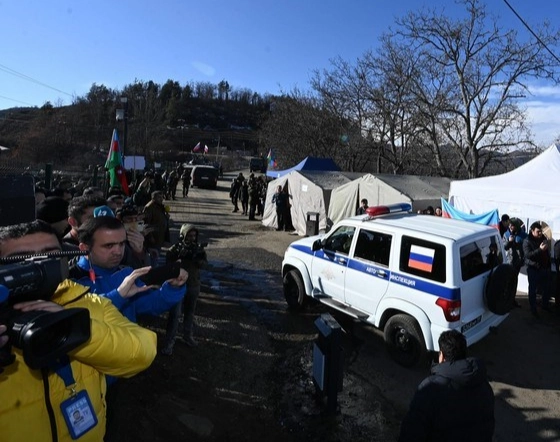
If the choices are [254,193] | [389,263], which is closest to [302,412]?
[389,263]

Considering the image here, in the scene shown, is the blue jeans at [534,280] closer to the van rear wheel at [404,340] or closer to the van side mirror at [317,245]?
the van rear wheel at [404,340]

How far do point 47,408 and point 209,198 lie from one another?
2440 centimetres

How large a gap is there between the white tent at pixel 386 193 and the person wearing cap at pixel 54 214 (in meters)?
9.31

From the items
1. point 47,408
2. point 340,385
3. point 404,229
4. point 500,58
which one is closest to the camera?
point 47,408

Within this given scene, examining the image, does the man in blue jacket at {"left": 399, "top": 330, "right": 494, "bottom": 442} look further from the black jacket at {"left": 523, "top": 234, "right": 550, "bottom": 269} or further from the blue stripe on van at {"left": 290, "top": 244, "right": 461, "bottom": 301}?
the black jacket at {"left": 523, "top": 234, "right": 550, "bottom": 269}

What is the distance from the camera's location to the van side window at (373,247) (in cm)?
563

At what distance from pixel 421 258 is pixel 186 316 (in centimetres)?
336

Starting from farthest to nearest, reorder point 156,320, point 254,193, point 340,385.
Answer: point 254,193, point 156,320, point 340,385

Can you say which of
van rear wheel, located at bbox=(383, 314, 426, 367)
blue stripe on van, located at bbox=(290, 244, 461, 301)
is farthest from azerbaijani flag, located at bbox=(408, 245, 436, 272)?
van rear wheel, located at bbox=(383, 314, 426, 367)

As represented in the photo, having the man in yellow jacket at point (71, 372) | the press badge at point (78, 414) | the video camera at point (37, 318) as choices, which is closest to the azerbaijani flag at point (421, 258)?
the man in yellow jacket at point (71, 372)

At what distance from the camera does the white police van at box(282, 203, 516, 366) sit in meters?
4.89

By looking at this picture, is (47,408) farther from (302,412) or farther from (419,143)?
(419,143)

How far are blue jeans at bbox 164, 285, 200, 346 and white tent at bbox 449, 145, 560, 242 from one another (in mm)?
7673

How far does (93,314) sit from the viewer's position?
173cm
